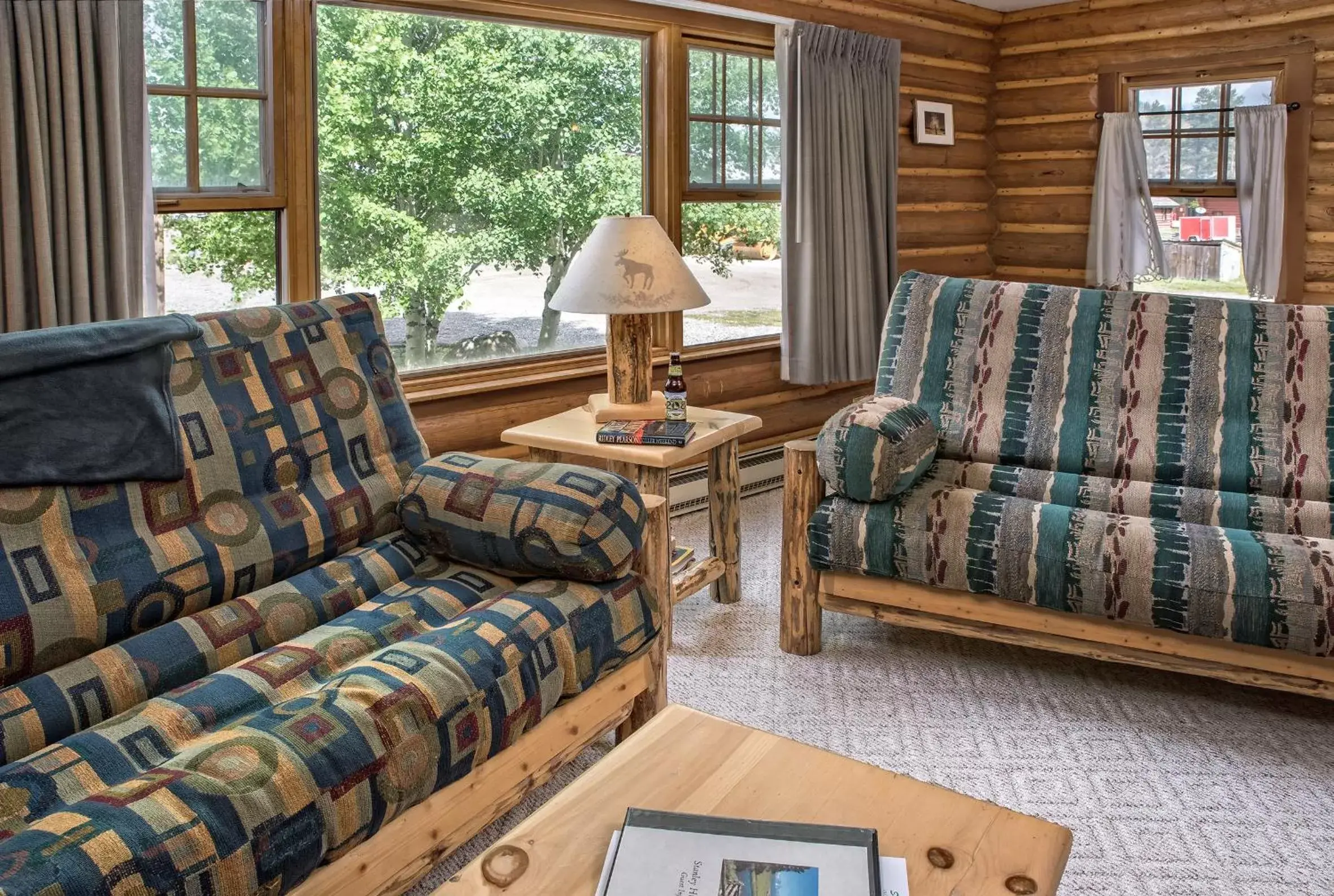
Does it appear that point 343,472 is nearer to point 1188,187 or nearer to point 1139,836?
point 1139,836

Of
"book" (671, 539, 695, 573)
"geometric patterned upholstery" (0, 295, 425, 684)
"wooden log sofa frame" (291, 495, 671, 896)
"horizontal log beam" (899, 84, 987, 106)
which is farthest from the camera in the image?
"horizontal log beam" (899, 84, 987, 106)

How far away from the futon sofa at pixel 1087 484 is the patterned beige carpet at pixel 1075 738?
0.14m

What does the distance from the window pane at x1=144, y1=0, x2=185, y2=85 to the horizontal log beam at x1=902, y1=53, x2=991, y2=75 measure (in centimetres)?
335

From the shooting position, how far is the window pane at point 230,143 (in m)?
3.07

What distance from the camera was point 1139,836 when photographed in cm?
221

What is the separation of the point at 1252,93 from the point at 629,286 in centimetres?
373

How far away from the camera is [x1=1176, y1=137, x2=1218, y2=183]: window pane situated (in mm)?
5465

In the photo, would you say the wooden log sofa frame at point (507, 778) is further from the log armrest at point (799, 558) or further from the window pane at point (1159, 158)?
the window pane at point (1159, 158)

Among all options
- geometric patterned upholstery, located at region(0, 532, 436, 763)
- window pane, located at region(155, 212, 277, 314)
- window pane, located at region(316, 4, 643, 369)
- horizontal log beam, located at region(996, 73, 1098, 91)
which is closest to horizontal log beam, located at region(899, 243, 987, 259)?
horizontal log beam, located at region(996, 73, 1098, 91)

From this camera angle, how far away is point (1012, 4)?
5688 millimetres

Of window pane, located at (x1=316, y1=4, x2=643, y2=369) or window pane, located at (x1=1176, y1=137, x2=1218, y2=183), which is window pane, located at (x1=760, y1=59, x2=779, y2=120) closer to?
window pane, located at (x1=316, y1=4, x2=643, y2=369)

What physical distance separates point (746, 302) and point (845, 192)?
60cm

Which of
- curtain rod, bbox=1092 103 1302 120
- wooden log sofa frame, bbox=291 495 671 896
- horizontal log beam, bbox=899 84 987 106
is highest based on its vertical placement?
horizontal log beam, bbox=899 84 987 106

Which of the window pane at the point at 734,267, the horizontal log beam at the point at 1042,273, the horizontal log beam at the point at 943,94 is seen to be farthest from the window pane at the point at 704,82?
the horizontal log beam at the point at 1042,273
